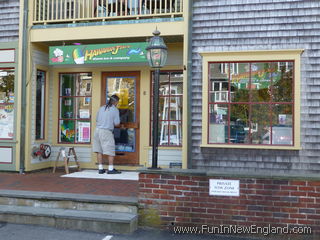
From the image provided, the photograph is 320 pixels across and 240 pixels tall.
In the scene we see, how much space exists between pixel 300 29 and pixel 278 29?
15.6 inches

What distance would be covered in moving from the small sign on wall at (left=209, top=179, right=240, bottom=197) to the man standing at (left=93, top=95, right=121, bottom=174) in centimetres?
317

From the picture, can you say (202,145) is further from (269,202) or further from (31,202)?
(31,202)

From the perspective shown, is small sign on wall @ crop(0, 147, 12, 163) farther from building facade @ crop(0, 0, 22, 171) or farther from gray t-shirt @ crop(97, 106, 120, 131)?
gray t-shirt @ crop(97, 106, 120, 131)

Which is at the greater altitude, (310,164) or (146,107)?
(146,107)

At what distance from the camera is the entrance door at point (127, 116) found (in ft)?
26.9

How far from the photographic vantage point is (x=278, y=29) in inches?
264

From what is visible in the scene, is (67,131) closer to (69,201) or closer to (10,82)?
(10,82)

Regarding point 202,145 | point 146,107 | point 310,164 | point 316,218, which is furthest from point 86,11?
point 316,218

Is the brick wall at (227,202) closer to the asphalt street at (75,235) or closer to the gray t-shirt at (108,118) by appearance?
the asphalt street at (75,235)

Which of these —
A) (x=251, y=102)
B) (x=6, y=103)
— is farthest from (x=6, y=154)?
(x=251, y=102)

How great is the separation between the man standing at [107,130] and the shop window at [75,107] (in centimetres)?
101

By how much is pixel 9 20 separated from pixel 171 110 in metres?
4.22

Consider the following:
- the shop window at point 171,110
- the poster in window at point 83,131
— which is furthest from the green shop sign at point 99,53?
the poster in window at point 83,131

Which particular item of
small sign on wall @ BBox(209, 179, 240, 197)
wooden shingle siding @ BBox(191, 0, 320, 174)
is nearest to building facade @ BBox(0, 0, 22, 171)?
wooden shingle siding @ BBox(191, 0, 320, 174)
